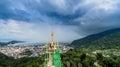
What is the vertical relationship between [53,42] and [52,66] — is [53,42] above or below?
above

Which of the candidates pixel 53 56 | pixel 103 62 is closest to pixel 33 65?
pixel 103 62

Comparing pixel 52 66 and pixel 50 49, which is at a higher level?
pixel 50 49

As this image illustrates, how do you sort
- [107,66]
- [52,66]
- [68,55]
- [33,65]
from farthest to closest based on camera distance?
1. [68,55]
2. [107,66]
3. [33,65]
4. [52,66]

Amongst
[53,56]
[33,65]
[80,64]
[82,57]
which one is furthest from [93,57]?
[53,56]

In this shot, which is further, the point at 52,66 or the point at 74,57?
the point at 74,57

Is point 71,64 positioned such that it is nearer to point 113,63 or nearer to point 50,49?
point 113,63

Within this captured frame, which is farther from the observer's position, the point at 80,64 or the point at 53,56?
the point at 80,64

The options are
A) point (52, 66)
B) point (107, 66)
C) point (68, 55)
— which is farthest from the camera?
point (68, 55)

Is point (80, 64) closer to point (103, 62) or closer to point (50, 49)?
point (103, 62)

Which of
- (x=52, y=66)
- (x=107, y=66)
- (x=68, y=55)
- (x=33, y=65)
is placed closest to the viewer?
(x=52, y=66)
